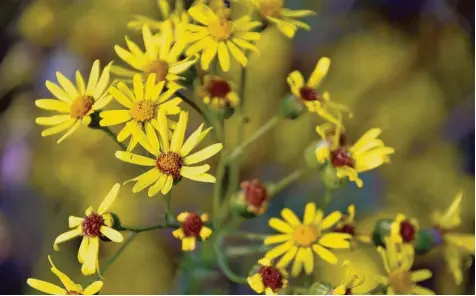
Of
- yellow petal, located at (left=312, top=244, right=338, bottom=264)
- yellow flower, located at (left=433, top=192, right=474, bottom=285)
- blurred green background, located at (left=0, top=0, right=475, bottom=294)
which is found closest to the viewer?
yellow petal, located at (left=312, top=244, right=338, bottom=264)

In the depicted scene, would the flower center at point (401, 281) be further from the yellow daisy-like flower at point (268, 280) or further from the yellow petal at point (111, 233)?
the yellow petal at point (111, 233)

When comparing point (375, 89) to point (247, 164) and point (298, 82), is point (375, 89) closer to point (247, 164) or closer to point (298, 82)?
point (247, 164)

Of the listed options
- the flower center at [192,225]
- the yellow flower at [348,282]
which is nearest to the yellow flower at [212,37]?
the flower center at [192,225]

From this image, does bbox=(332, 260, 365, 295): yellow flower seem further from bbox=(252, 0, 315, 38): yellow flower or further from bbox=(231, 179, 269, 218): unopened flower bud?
bbox=(252, 0, 315, 38): yellow flower

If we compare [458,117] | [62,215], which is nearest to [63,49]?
[62,215]

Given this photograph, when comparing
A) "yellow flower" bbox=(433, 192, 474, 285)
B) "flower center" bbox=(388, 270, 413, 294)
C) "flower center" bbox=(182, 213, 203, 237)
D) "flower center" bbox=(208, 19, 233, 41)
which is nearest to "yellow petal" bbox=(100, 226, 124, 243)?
"flower center" bbox=(182, 213, 203, 237)

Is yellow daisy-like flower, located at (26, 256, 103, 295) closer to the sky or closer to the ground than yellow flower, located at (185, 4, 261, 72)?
closer to the ground
